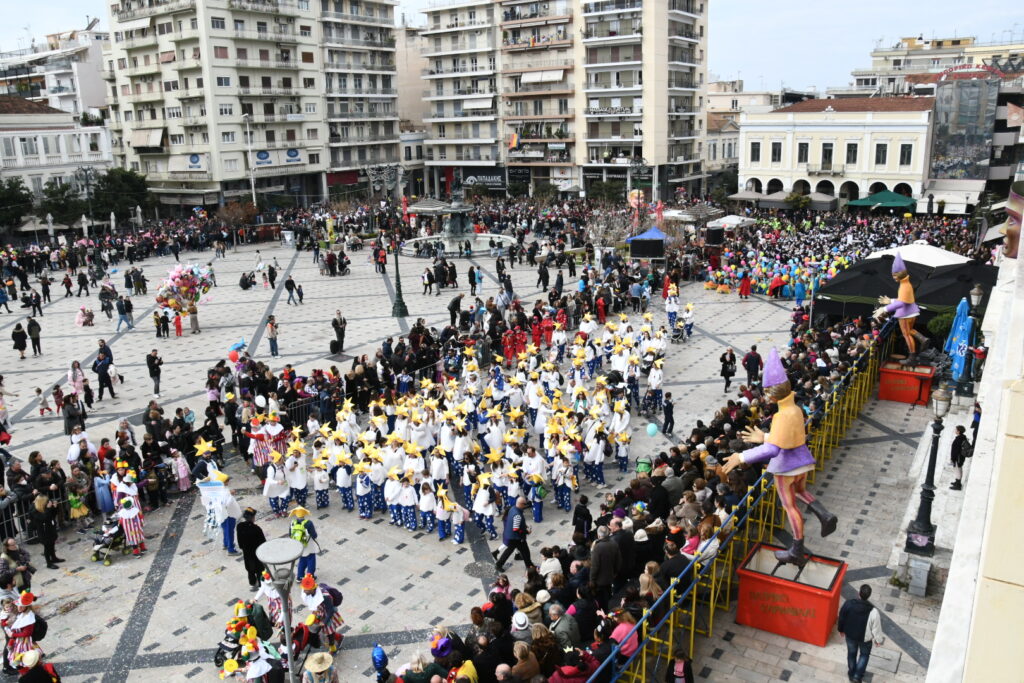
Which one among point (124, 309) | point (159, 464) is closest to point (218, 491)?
point (159, 464)

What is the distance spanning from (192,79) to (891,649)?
190ft

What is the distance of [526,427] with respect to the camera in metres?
18.0

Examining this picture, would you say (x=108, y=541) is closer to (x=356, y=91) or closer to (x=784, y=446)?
(x=784, y=446)

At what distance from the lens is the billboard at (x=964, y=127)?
50.6 metres

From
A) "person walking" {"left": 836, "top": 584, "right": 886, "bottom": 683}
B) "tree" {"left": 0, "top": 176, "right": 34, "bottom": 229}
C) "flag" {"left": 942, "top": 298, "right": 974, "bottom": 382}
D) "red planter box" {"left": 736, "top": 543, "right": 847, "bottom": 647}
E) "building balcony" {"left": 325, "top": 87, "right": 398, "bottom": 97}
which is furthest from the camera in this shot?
"building balcony" {"left": 325, "top": 87, "right": 398, "bottom": 97}

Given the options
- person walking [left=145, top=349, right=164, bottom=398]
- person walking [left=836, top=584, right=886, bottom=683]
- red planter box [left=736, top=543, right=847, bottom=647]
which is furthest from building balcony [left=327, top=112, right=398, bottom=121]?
person walking [left=836, top=584, right=886, bottom=683]

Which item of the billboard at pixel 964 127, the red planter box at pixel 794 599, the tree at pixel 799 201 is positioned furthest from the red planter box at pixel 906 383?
the billboard at pixel 964 127

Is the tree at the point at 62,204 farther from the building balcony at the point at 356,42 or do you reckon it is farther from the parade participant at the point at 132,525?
the parade participant at the point at 132,525

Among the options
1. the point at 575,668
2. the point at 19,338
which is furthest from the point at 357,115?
the point at 575,668

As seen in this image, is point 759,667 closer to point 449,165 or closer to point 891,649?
point 891,649

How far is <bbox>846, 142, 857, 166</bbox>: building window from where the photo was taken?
172 ft

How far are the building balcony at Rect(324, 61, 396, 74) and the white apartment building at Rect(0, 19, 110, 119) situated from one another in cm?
1999

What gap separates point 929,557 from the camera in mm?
10406

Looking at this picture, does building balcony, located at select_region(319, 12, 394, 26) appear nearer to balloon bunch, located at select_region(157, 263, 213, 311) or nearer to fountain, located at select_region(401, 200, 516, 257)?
fountain, located at select_region(401, 200, 516, 257)
